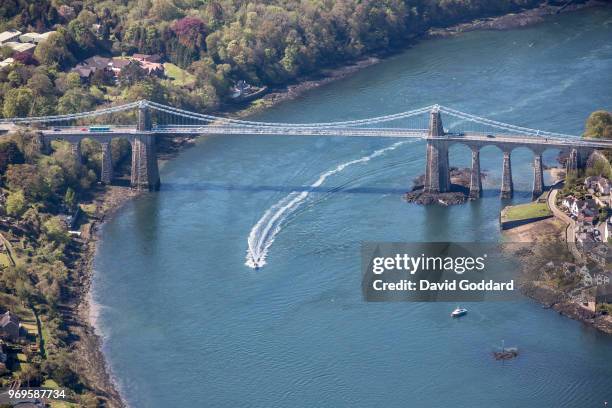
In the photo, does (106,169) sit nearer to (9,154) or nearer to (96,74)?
(9,154)

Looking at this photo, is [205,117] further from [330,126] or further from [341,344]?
[341,344]

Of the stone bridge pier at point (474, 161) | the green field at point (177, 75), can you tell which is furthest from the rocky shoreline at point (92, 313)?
the stone bridge pier at point (474, 161)

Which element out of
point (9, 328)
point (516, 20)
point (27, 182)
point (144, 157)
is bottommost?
point (9, 328)

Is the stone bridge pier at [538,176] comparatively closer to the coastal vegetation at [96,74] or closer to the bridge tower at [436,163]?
the coastal vegetation at [96,74]

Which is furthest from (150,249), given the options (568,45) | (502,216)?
(568,45)

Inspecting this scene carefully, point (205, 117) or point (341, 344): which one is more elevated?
point (205, 117)

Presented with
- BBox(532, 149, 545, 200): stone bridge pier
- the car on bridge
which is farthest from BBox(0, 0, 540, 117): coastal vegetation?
BBox(532, 149, 545, 200): stone bridge pier

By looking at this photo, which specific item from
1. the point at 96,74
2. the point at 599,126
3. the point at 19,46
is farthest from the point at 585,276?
the point at 19,46
